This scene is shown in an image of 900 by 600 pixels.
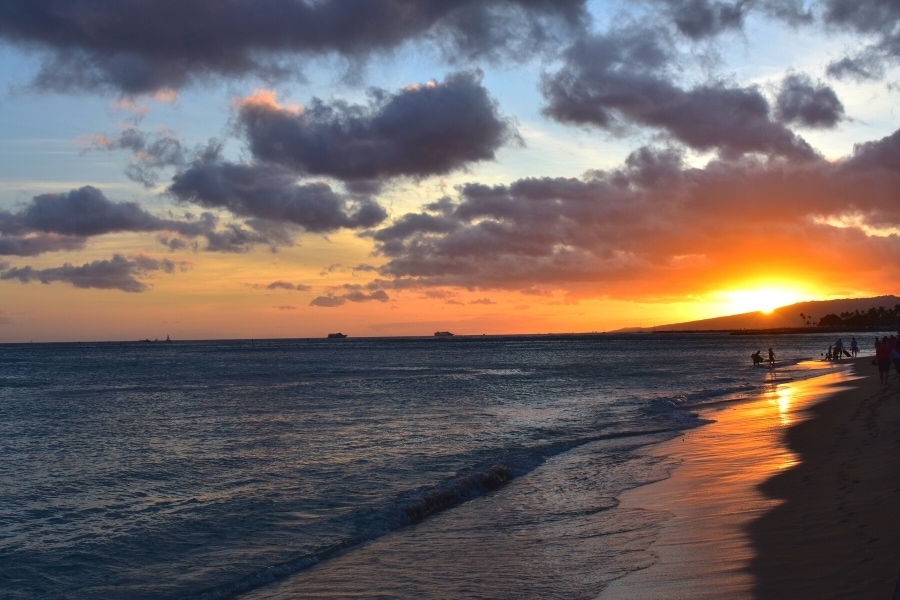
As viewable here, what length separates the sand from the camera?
8180 mm

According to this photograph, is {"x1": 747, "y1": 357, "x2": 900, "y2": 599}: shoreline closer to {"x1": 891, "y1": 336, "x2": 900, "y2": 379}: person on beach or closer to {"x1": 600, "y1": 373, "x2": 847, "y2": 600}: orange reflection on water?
{"x1": 600, "y1": 373, "x2": 847, "y2": 600}: orange reflection on water

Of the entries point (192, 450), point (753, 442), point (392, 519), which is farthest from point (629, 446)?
point (192, 450)

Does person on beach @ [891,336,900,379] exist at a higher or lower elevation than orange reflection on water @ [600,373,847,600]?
higher

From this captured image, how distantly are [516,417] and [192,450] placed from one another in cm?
1370

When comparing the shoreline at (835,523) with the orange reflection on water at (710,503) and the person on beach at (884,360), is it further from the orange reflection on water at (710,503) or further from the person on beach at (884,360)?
the person on beach at (884,360)

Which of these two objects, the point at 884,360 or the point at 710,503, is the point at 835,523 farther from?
the point at 884,360

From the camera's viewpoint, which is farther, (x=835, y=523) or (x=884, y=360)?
(x=884, y=360)

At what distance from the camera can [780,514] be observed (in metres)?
11.5

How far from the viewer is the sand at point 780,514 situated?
8180 mm

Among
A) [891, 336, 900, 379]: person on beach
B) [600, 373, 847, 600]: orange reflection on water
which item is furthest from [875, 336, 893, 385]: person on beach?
[600, 373, 847, 600]: orange reflection on water

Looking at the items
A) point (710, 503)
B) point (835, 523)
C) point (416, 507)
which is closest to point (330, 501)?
point (416, 507)

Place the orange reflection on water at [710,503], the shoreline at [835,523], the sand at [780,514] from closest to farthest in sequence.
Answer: the shoreline at [835,523]
the sand at [780,514]
the orange reflection on water at [710,503]

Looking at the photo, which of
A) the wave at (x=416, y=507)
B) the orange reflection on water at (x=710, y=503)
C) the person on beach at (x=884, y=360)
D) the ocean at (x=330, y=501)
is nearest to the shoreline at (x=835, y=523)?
the orange reflection on water at (x=710, y=503)

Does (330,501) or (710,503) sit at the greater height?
(710,503)
